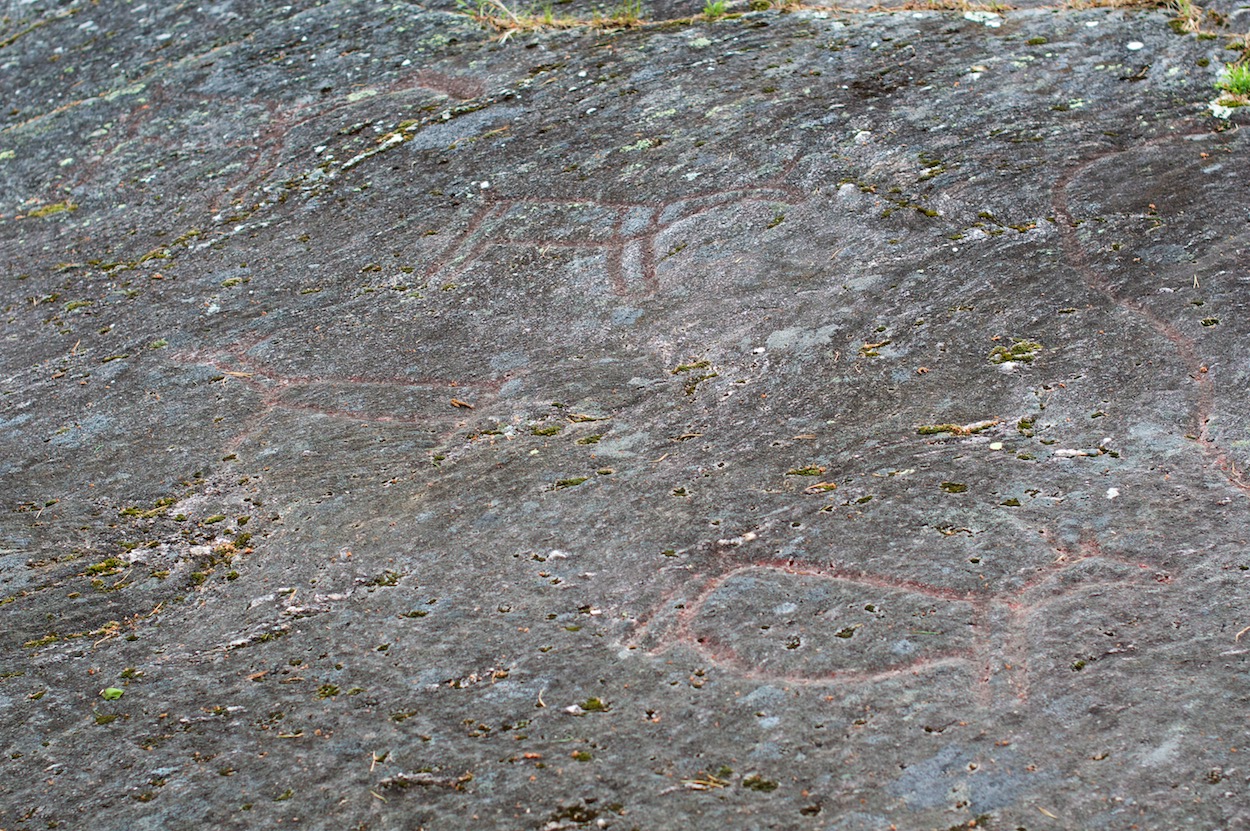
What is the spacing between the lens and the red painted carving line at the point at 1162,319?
2.62m

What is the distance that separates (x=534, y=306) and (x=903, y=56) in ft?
6.30

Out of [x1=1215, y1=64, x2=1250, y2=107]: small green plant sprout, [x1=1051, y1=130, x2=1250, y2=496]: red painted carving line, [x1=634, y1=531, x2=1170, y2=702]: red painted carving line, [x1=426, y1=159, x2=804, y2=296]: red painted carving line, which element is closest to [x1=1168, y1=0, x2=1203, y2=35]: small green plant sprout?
[x1=1215, y1=64, x2=1250, y2=107]: small green plant sprout

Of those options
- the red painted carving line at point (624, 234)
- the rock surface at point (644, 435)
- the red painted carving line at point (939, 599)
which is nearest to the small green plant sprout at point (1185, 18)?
the rock surface at point (644, 435)

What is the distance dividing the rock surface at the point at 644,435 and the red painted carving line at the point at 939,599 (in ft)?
0.03

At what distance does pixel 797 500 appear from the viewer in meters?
2.74

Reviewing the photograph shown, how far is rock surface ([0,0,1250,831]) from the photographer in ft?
6.90

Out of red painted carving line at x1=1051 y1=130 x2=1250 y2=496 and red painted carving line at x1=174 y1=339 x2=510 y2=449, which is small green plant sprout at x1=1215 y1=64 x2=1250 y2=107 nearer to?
red painted carving line at x1=1051 y1=130 x2=1250 y2=496

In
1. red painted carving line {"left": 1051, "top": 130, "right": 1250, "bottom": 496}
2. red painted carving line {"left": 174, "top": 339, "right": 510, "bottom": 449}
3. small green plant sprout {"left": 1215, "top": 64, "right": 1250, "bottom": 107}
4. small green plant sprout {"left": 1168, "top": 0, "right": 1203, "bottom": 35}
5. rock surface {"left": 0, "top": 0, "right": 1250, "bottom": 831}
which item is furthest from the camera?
small green plant sprout {"left": 1168, "top": 0, "right": 1203, "bottom": 35}

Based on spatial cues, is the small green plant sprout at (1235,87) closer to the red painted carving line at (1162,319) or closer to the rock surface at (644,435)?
the rock surface at (644,435)

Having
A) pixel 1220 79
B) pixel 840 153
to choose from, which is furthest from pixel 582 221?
pixel 1220 79

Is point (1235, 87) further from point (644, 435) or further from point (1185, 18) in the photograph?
point (644, 435)

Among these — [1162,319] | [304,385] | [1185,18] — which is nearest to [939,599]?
[1162,319]

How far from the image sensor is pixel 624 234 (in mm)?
3979

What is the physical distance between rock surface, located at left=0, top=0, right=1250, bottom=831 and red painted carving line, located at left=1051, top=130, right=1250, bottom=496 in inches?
0.5
